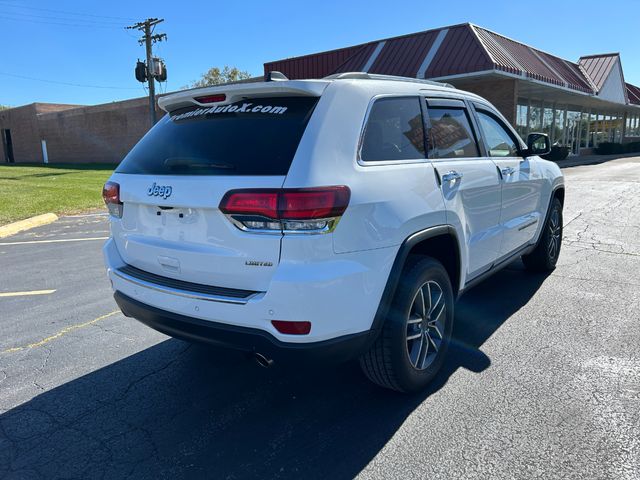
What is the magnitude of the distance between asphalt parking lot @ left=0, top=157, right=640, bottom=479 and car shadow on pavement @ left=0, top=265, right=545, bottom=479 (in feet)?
0.03

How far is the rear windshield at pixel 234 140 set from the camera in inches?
99.8

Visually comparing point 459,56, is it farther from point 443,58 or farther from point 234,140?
point 234,140

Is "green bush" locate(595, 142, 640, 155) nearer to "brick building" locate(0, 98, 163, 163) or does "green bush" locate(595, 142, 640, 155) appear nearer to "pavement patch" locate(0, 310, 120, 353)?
"brick building" locate(0, 98, 163, 163)

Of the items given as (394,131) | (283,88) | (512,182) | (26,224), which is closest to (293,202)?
(283,88)

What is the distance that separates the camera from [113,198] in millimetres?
3221

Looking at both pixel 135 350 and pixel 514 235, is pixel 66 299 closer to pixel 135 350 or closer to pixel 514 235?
pixel 135 350

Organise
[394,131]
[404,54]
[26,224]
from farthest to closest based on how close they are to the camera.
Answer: [404,54] < [26,224] < [394,131]

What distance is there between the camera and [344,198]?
2428 millimetres

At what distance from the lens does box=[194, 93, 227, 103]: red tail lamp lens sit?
9.54ft

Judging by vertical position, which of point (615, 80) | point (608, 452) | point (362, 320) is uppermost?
point (615, 80)

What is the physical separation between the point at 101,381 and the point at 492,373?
268cm

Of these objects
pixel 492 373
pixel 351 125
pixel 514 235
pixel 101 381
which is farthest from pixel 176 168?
pixel 514 235

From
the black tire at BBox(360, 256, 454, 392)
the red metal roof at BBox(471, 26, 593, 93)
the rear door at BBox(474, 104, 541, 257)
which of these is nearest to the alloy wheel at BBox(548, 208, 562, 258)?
the rear door at BBox(474, 104, 541, 257)

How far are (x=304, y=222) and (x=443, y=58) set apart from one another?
18.4 meters
